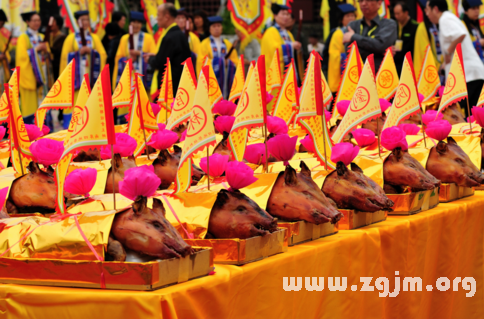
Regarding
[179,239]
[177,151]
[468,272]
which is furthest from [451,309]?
[179,239]

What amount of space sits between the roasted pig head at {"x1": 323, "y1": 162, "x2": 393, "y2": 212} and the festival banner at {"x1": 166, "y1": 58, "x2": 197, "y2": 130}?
87 centimetres

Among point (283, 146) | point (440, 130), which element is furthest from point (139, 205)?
point (440, 130)


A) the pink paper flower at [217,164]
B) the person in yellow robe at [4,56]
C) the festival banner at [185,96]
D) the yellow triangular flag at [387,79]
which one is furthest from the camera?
the person in yellow robe at [4,56]

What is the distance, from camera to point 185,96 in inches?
150

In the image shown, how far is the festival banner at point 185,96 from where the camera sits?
3730mm

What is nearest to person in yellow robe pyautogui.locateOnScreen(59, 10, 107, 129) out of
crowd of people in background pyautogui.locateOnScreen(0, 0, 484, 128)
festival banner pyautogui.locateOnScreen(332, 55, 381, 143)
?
crowd of people in background pyautogui.locateOnScreen(0, 0, 484, 128)

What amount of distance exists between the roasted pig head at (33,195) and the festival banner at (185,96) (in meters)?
0.88

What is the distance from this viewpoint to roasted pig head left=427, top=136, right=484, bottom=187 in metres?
4.10

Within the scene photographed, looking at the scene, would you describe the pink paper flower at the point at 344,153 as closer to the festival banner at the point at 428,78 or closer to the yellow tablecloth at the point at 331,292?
the yellow tablecloth at the point at 331,292

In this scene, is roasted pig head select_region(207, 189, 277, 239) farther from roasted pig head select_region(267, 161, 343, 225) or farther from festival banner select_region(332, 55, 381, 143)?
festival banner select_region(332, 55, 381, 143)

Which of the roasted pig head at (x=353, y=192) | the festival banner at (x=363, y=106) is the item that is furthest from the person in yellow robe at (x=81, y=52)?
the roasted pig head at (x=353, y=192)

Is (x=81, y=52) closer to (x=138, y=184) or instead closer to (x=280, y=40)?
(x=280, y=40)

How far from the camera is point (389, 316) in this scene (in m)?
3.31

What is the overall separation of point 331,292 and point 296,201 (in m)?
0.38
